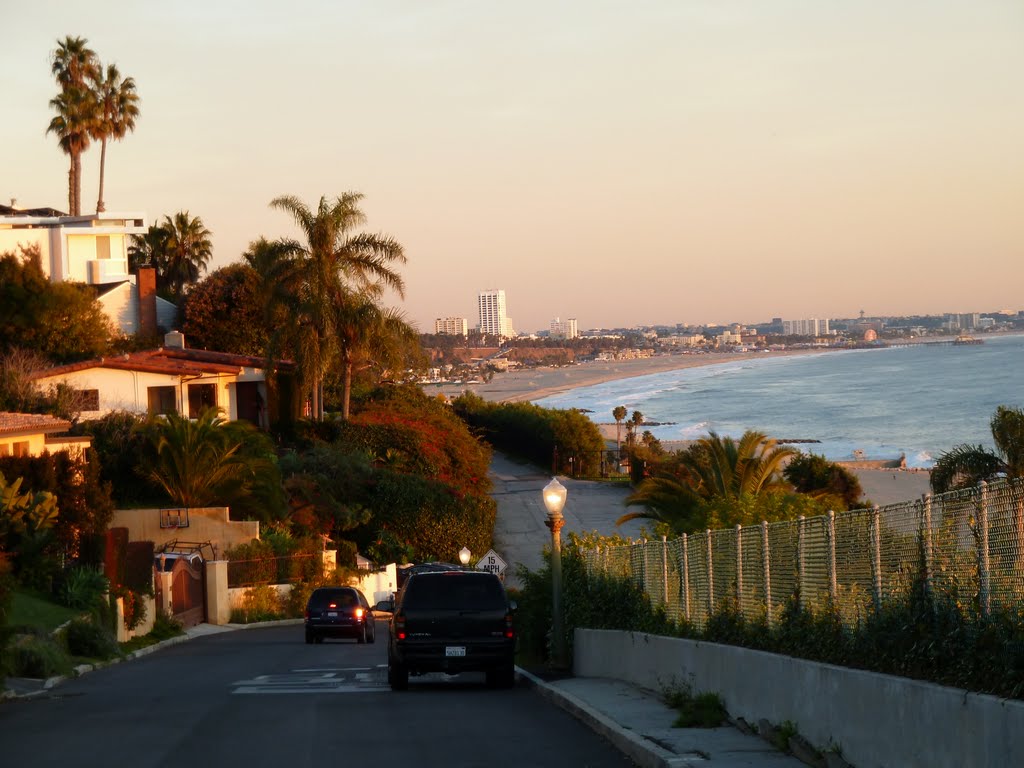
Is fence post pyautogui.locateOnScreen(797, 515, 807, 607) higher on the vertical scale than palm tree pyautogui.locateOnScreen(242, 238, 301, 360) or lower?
lower

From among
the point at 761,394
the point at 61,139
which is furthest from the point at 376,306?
the point at 761,394

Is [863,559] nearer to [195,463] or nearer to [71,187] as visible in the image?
[195,463]

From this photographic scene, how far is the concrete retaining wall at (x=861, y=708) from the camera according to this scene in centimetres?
749

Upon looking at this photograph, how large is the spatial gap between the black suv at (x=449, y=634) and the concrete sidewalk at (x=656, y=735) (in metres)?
1.97

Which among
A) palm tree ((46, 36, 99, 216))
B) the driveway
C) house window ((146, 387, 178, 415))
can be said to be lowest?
the driveway

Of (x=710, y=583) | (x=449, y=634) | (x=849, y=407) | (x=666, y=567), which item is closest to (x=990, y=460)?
(x=449, y=634)

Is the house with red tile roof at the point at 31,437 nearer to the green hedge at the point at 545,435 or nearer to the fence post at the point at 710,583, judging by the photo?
the fence post at the point at 710,583

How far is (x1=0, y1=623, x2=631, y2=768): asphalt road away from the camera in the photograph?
12.1 meters

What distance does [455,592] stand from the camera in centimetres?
1950

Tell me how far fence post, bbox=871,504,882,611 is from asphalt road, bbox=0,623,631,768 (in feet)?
9.47

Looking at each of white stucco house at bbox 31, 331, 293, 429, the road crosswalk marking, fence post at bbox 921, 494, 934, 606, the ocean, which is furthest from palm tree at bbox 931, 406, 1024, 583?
the ocean

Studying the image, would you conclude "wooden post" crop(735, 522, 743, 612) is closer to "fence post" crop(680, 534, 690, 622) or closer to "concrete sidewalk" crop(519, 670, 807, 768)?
"concrete sidewalk" crop(519, 670, 807, 768)

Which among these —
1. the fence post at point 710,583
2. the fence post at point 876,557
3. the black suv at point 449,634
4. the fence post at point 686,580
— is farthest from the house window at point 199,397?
the fence post at point 876,557

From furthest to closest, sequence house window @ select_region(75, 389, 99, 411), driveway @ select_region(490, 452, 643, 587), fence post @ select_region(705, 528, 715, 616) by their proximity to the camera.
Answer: driveway @ select_region(490, 452, 643, 587) → house window @ select_region(75, 389, 99, 411) → fence post @ select_region(705, 528, 715, 616)
